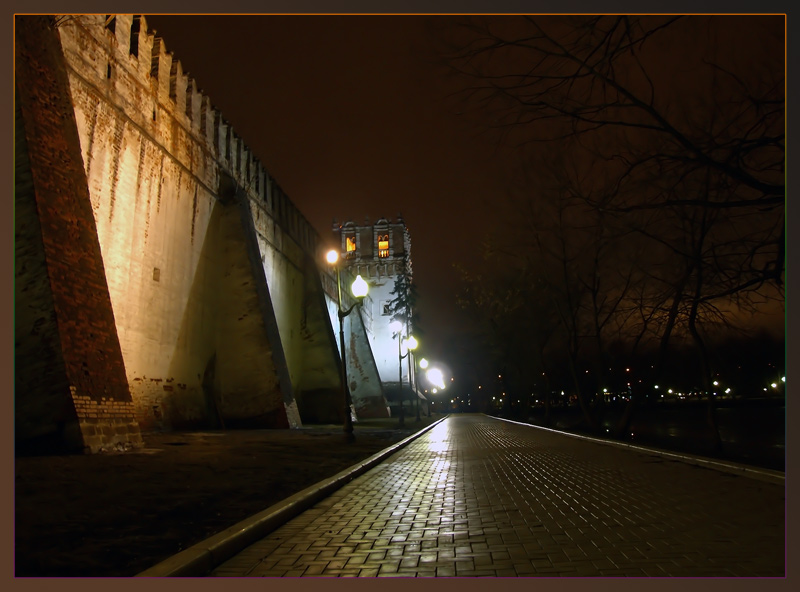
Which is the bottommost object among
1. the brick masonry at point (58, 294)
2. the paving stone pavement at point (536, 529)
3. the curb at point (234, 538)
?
the paving stone pavement at point (536, 529)

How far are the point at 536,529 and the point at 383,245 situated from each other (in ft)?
207

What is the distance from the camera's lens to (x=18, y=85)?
9852mm

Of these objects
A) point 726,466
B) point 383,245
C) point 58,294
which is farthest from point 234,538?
point 383,245

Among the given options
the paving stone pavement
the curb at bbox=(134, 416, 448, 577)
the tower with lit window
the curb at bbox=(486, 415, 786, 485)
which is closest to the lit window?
the tower with lit window

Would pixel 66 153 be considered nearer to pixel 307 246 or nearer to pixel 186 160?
pixel 186 160

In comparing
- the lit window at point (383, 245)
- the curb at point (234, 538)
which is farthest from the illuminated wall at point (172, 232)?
the lit window at point (383, 245)

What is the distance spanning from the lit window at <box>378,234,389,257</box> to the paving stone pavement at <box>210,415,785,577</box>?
58.1m

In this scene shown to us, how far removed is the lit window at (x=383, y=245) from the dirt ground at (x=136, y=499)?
56489mm

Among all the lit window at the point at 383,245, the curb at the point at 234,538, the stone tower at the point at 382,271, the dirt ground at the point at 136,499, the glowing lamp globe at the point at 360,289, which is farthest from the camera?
the lit window at the point at 383,245

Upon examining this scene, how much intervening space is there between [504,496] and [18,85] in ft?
32.8

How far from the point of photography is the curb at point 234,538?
3.66 metres

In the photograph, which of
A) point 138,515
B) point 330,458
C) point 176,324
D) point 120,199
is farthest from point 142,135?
point 138,515

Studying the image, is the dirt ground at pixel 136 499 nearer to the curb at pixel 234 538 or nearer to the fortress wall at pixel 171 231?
the curb at pixel 234 538

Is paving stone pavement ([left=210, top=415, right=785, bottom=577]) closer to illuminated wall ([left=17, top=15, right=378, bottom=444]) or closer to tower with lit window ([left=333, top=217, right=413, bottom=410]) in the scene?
illuminated wall ([left=17, top=15, right=378, bottom=444])
